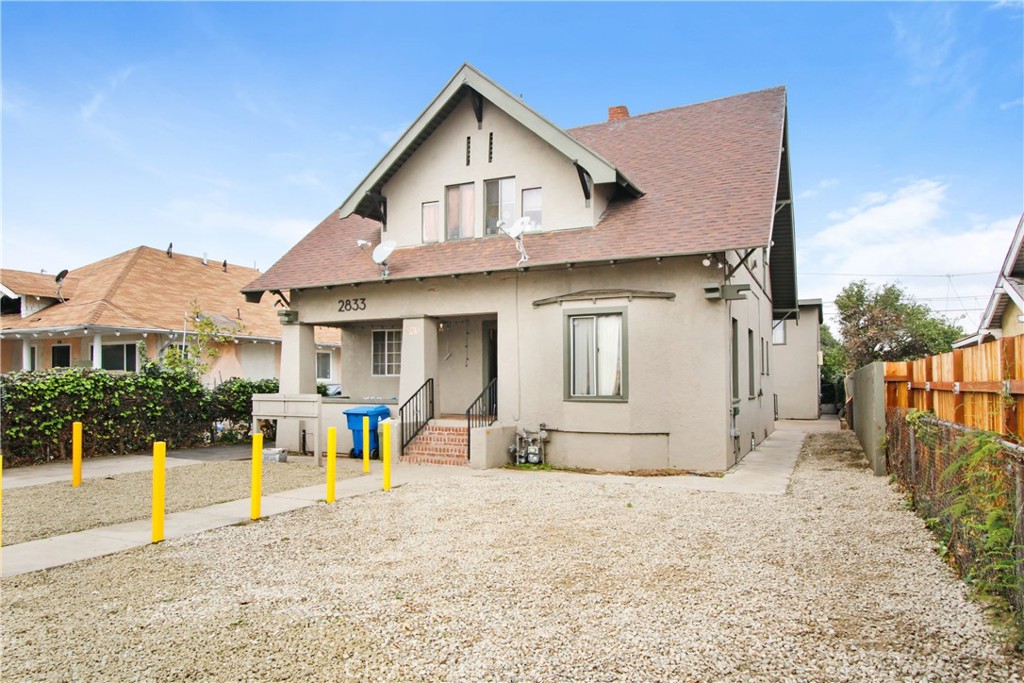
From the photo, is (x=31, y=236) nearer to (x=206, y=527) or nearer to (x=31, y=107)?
(x=31, y=107)

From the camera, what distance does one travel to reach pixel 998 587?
4.84m

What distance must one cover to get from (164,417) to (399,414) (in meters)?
6.18

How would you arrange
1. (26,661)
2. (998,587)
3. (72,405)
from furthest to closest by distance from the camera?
(72,405), (998,587), (26,661)

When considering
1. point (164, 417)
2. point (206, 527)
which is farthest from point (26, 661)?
point (164, 417)

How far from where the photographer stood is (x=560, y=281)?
45.3 feet

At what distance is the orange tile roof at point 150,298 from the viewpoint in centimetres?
2177

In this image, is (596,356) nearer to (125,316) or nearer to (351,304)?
(351,304)

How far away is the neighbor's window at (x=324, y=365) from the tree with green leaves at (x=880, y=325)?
26048mm

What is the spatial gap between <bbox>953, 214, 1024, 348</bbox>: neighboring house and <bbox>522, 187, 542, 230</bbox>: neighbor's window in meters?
8.62

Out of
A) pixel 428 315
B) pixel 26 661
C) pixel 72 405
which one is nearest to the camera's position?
pixel 26 661

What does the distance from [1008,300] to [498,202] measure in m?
13.7

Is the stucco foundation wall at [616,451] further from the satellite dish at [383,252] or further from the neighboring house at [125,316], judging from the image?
the neighboring house at [125,316]

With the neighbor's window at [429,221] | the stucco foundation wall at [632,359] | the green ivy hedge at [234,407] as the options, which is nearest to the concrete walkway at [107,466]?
the green ivy hedge at [234,407]

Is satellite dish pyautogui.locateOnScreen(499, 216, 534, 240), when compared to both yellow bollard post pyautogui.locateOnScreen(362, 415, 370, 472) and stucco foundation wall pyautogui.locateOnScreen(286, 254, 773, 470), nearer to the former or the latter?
stucco foundation wall pyautogui.locateOnScreen(286, 254, 773, 470)
